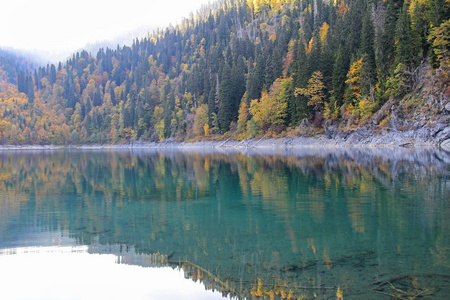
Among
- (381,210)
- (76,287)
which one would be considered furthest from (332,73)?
(76,287)

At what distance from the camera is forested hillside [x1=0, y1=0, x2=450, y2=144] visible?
50706 mm

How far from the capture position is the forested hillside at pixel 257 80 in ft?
166

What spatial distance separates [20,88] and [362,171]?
217 m

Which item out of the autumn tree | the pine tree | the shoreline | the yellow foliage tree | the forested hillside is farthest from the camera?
the pine tree

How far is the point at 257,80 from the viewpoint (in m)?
87.1

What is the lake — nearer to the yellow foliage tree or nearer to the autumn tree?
the autumn tree

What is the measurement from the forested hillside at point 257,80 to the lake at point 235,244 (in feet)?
119

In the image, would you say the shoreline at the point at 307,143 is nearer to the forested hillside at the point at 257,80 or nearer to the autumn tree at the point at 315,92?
the forested hillside at the point at 257,80

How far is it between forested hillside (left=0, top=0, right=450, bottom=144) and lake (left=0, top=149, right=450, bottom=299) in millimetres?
36416

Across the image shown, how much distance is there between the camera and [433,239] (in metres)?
9.16

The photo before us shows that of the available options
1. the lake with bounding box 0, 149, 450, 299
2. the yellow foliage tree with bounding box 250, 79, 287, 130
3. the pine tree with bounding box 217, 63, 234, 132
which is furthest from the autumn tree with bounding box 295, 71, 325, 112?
the lake with bounding box 0, 149, 450, 299

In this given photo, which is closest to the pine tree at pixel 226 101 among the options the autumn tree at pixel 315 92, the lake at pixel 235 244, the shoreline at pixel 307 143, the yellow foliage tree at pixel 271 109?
the shoreline at pixel 307 143

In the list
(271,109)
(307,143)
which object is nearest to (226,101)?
(271,109)

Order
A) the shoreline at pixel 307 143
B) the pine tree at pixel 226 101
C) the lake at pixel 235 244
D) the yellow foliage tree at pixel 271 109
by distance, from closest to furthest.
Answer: the lake at pixel 235 244 → the shoreline at pixel 307 143 → the yellow foliage tree at pixel 271 109 → the pine tree at pixel 226 101
